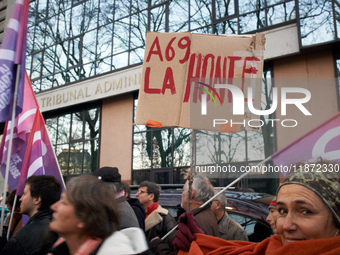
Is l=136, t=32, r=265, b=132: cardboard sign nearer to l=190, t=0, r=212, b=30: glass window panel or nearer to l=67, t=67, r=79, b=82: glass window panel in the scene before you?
l=190, t=0, r=212, b=30: glass window panel

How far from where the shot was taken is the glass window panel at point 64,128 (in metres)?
16.6

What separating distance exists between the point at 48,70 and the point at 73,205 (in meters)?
16.3

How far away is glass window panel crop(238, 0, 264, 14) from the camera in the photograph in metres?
11.8

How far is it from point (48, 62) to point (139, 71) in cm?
567

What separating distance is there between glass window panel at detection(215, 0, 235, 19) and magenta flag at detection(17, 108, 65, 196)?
30.5 ft

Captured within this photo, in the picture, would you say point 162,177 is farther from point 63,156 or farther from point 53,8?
point 53,8

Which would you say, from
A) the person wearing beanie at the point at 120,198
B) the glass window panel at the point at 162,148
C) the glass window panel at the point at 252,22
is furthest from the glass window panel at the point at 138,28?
the person wearing beanie at the point at 120,198

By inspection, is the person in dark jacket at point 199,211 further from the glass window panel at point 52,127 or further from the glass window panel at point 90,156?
the glass window panel at point 52,127

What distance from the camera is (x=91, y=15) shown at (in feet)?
52.5

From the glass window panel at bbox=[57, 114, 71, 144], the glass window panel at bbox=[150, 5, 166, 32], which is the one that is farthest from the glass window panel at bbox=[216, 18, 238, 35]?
the glass window panel at bbox=[57, 114, 71, 144]

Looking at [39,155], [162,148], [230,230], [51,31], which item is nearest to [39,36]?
[51,31]

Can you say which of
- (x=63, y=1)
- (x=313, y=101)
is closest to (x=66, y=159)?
(x=63, y=1)

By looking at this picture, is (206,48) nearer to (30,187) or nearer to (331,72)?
(30,187)

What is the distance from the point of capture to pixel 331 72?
1081 cm
